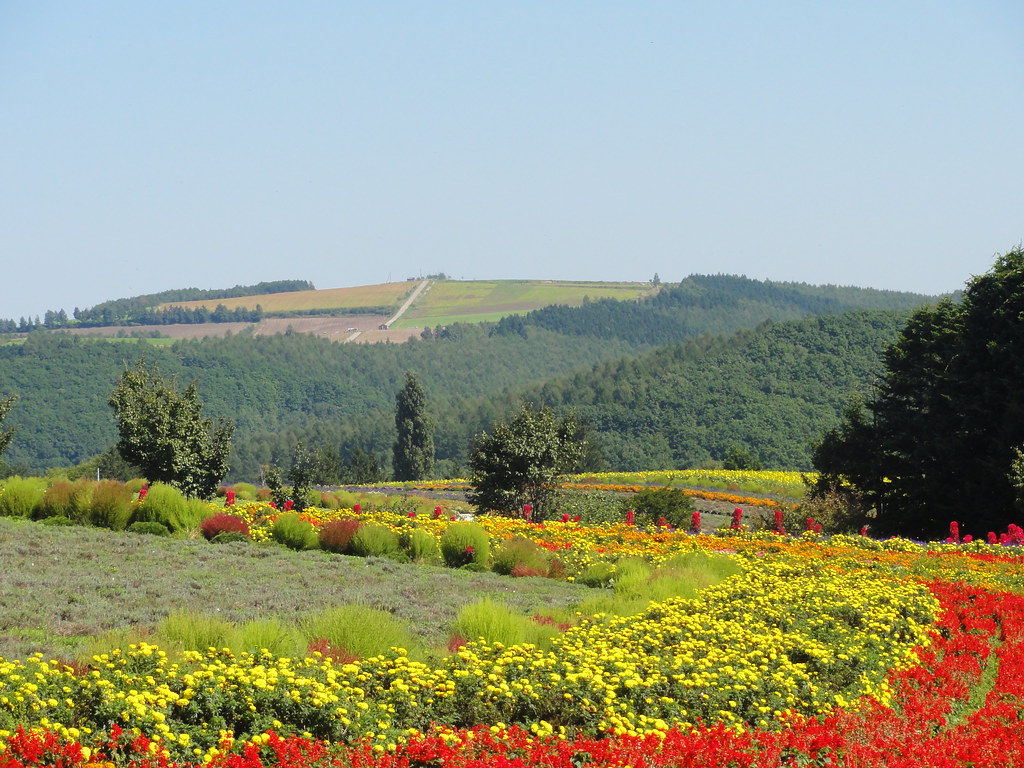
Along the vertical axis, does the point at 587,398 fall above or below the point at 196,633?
below

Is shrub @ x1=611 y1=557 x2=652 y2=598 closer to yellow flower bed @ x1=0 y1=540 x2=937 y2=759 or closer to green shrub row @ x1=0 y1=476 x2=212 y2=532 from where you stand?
yellow flower bed @ x1=0 y1=540 x2=937 y2=759

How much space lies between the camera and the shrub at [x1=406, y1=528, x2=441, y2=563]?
17.4 metres

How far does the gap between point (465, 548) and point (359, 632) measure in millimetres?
8204

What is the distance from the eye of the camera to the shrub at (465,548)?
1708 cm

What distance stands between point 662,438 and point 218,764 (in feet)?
316

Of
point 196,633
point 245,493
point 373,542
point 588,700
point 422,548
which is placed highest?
point 196,633

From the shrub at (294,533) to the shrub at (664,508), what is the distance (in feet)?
43.6

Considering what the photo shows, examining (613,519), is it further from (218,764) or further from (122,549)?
(218,764)

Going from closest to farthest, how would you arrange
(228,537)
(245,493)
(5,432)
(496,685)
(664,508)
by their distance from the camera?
(496,685) < (228,537) < (664,508) < (5,432) < (245,493)

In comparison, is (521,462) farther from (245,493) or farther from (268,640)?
(268,640)

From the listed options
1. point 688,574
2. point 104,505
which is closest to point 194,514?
point 104,505

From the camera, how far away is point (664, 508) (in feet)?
97.3

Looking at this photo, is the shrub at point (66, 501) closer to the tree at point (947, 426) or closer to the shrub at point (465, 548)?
the shrub at point (465, 548)

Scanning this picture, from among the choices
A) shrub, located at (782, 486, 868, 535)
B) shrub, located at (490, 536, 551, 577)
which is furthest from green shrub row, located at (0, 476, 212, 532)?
shrub, located at (782, 486, 868, 535)
